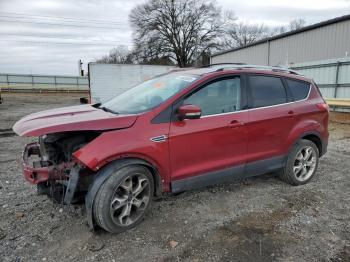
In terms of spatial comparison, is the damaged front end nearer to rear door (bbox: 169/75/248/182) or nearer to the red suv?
the red suv

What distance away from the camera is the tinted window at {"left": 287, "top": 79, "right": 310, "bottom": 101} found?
14.6 feet

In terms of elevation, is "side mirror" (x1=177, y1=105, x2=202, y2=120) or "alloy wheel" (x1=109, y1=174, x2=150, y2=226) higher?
"side mirror" (x1=177, y1=105, x2=202, y2=120)

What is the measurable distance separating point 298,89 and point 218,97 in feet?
5.32

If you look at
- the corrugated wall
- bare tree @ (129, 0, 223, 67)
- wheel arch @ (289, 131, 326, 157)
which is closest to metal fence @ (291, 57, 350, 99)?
the corrugated wall

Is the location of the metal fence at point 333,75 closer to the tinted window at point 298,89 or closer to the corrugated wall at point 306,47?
the corrugated wall at point 306,47

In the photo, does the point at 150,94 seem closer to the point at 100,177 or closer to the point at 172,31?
the point at 100,177

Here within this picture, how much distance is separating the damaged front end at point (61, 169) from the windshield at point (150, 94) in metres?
0.65

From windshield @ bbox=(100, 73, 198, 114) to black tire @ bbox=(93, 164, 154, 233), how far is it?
729mm

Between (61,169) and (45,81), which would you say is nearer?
(61,169)

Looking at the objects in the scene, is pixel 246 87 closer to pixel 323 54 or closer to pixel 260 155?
pixel 260 155

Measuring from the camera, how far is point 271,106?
13.4 feet

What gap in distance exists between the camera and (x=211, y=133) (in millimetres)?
3498

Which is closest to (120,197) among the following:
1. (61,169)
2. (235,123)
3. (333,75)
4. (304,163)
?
(61,169)

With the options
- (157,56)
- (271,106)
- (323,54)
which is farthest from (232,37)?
(271,106)
